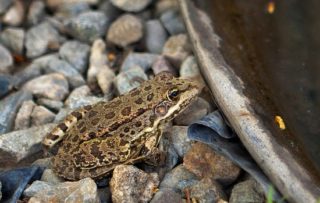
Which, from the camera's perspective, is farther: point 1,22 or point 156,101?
point 1,22

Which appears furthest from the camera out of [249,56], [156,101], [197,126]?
[249,56]

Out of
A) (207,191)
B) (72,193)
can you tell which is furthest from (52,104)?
(207,191)

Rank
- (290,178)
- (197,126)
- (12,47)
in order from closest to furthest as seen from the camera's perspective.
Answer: (290,178), (197,126), (12,47)

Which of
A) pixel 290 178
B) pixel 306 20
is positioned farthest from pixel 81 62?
pixel 290 178

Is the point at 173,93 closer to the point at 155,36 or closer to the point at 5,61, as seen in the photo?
the point at 155,36

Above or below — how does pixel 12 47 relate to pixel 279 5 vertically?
below

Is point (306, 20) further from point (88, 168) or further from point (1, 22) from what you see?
point (1, 22)

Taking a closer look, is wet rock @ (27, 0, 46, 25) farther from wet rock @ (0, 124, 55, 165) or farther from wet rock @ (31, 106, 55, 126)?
wet rock @ (0, 124, 55, 165)
